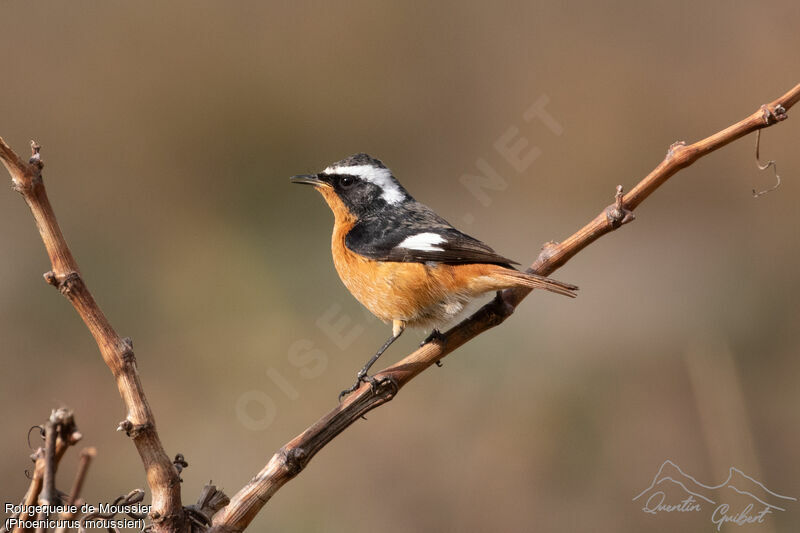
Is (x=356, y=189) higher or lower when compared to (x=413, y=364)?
higher

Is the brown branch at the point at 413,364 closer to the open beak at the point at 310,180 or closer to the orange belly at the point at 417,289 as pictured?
the orange belly at the point at 417,289

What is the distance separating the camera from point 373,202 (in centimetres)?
441

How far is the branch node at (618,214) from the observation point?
2.11m

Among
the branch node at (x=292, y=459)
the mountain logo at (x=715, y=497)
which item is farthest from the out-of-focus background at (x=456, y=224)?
the branch node at (x=292, y=459)

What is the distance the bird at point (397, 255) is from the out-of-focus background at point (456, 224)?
1620 mm

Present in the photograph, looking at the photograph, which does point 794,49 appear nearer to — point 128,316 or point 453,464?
point 453,464

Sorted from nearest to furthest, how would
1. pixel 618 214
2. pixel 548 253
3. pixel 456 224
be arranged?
1. pixel 618 214
2. pixel 548 253
3. pixel 456 224

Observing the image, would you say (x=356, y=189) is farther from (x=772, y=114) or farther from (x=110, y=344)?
(x=110, y=344)

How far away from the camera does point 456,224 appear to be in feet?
24.1

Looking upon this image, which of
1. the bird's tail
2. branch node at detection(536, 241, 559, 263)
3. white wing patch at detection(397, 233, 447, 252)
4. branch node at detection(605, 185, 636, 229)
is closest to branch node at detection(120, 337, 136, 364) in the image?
branch node at detection(605, 185, 636, 229)

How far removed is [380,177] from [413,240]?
44 cm

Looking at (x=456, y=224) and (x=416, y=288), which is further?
(x=456, y=224)

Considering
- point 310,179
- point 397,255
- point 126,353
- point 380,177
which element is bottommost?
point 126,353

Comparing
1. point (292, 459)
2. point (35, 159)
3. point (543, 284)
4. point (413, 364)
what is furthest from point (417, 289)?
point (35, 159)
